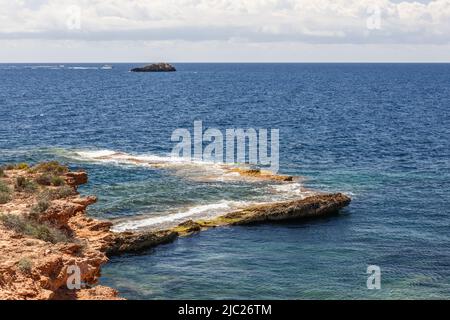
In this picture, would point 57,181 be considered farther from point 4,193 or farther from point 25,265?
point 25,265

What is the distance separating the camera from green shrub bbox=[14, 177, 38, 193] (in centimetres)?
4197

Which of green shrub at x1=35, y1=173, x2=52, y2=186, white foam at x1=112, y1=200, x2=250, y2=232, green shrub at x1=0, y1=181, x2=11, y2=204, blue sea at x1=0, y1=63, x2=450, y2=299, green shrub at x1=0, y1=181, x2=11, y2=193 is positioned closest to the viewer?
green shrub at x1=0, y1=181, x2=11, y2=204

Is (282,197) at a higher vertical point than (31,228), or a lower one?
lower

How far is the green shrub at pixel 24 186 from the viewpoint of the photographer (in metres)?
42.0

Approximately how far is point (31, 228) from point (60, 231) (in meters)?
3.83

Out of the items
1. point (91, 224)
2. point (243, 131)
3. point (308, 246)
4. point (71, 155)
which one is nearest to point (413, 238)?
point (308, 246)

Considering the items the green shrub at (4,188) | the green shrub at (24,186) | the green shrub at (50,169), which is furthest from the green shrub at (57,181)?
the green shrub at (4,188)

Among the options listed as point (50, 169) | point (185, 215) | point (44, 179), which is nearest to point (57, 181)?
point (44, 179)

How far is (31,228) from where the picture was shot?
33.2 m

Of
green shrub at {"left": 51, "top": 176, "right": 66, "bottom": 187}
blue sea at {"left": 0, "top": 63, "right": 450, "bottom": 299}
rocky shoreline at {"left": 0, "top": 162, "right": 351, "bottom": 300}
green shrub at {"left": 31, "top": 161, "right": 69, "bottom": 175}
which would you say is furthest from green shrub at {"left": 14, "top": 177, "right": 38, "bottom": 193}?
blue sea at {"left": 0, "top": 63, "right": 450, "bottom": 299}

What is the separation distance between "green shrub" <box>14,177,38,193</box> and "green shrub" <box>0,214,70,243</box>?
298 inches

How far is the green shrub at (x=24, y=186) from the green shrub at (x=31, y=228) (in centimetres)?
757

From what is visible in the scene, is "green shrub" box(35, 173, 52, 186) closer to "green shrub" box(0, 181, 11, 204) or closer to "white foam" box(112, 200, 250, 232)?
"green shrub" box(0, 181, 11, 204)

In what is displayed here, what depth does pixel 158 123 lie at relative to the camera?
4838 inches
